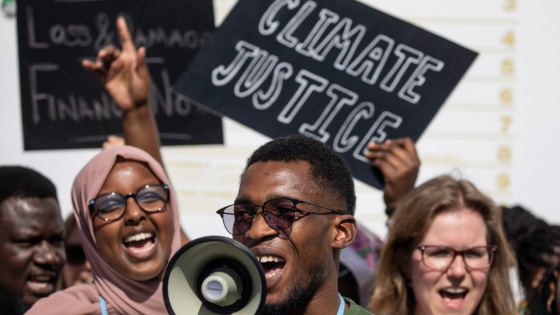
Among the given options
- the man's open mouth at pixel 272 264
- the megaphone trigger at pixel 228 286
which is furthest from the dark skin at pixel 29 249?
the megaphone trigger at pixel 228 286

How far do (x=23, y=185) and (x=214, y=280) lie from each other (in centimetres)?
187

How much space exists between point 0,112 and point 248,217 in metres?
3.03

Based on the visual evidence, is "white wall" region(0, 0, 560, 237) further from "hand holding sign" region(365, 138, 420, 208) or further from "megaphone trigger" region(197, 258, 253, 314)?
"megaphone trigger" region(197, 258, 253, 314)

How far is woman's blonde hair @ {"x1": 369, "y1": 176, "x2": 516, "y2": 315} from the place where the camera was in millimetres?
3133

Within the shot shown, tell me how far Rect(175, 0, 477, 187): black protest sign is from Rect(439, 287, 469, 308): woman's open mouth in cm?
58

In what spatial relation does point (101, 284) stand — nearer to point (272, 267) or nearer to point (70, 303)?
point (70, 303)

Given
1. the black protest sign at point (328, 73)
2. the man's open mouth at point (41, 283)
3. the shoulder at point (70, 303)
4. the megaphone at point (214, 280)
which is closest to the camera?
the megaphone at point (214, 280)

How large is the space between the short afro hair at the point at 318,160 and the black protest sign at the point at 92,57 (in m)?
1.88

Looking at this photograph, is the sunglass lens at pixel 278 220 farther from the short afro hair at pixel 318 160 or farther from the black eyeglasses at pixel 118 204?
the black eyeglasses at pixel 118 204

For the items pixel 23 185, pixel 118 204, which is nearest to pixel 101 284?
pixel 118 204

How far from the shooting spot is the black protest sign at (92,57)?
13.2 feet

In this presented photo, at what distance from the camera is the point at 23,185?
331cm

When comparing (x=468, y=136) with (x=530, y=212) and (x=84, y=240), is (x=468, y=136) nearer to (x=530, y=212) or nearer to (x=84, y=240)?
(x=530, y=212)

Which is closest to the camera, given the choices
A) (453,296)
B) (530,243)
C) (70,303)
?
(70,303)
